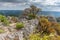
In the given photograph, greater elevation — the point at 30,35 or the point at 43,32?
the point at 30,35

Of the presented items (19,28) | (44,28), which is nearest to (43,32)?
(44,28)

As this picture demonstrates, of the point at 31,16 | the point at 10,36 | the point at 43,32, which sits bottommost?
the point at 43,32

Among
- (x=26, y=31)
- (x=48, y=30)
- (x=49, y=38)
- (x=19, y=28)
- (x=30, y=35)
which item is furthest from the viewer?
(x=48, y=30)

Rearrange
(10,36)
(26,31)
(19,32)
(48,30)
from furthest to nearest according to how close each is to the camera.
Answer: (48,30) → (26,31) → (19,32) → (10,36)

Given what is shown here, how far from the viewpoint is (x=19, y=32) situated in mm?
14359

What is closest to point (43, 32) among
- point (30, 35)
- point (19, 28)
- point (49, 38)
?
point (49, 38)

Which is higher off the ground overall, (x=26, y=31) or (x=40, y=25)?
(x=26, y=31)

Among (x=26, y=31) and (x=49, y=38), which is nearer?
(x=26, y=31)

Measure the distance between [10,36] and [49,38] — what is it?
7350 mm

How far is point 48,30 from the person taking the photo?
24.7m

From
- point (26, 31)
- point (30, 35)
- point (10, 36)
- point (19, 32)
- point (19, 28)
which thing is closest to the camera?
point (10, 36)

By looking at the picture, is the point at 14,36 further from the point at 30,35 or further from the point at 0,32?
the point at 30,35

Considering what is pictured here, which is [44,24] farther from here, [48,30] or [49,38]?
[49,38]

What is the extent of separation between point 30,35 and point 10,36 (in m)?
4.75
